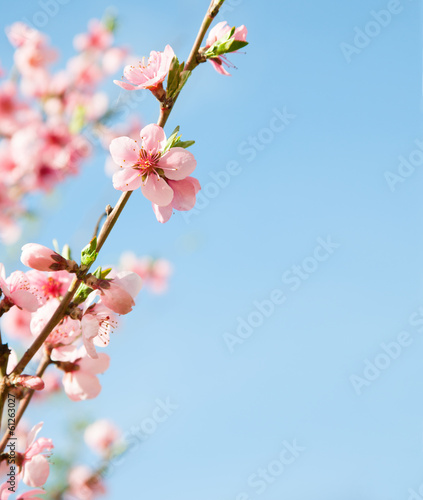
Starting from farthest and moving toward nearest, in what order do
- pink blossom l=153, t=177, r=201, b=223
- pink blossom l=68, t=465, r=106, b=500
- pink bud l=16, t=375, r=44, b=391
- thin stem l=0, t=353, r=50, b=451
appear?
pink blossom l=68, t=465, r=106, b=500 → pink blossom l=153, t=177, r=201, b=223 → thin stem l=0, t=353, r=50, b=451 → pink bud l=16, t=375, r=44, b=391

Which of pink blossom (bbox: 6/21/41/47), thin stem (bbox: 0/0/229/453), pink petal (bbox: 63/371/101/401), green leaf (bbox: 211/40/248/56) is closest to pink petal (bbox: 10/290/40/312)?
thin stem (bbox: 0/0/229/453)

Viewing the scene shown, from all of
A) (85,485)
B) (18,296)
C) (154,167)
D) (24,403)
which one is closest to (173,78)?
(154,167)

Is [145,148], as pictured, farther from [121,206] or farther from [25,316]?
[25,316]

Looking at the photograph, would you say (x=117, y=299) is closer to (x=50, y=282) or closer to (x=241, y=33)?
(x=50, y=282)

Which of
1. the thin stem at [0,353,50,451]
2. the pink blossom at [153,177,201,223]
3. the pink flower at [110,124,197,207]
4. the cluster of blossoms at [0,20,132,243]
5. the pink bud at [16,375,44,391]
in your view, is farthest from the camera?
the cluster of blossoms at [0,20,132,243]

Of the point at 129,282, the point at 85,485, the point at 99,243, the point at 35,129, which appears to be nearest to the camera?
the point at 99,243

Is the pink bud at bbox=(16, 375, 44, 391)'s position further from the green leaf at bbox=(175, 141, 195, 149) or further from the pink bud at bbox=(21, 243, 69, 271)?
the green leaf at bbox=(175, 141, 195, 149)

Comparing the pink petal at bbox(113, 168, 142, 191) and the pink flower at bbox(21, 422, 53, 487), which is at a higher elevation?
the pink petal at bbox(113, 168, 142, 191)
